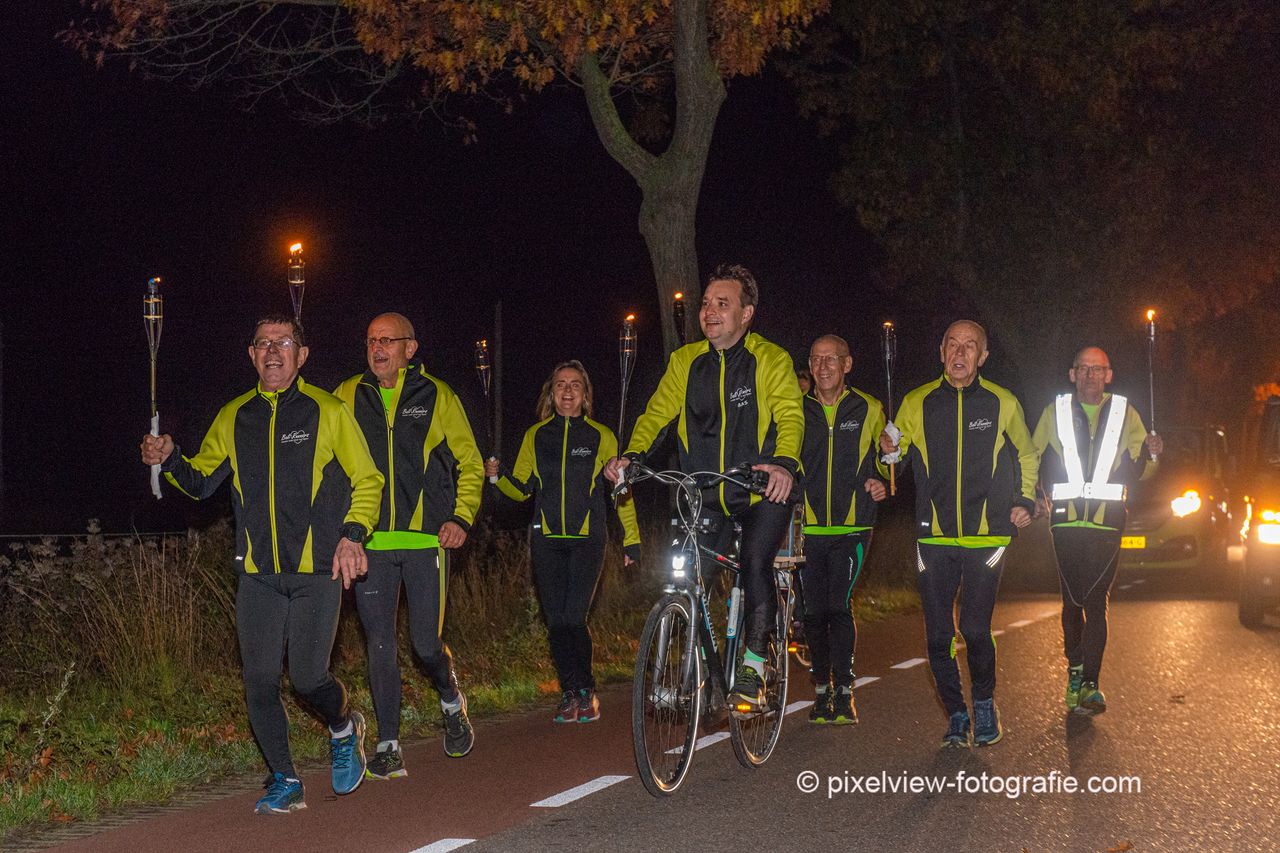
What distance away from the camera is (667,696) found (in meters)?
7.62

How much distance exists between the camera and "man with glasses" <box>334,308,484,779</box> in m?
8.42

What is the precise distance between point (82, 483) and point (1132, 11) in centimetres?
1913

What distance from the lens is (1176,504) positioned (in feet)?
73.7

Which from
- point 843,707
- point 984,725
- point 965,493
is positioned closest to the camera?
point 965,493

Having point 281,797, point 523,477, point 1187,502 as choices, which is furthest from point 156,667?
point 1187,502

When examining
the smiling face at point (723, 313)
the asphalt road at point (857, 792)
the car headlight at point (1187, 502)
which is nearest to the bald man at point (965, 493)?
the asphalt road at point (857, 792)

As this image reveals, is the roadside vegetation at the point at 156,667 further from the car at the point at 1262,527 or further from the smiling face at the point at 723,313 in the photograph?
the car at the point at 1262,527

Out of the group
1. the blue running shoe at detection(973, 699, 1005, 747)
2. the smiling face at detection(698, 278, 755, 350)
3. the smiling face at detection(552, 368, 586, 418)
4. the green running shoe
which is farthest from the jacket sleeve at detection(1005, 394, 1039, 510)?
the smiling face at detection(552, 368, 586, 418)

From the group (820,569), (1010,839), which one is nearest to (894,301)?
(820,569)

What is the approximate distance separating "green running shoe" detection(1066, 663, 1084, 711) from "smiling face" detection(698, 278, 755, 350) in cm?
367

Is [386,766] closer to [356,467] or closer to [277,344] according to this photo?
[356,467]

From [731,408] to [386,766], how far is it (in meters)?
2.36

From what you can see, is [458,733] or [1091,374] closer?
[458,733]

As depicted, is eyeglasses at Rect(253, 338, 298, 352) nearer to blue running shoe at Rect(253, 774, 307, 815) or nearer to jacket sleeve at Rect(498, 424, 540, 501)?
blue running shoe at Rect(253, 774, 307, 815)
